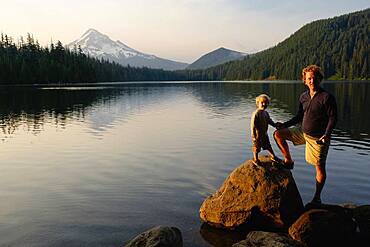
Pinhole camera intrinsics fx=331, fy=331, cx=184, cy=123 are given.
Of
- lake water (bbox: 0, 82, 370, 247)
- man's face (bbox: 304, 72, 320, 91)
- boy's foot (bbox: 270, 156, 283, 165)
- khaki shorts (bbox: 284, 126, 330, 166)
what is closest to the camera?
man's face (bbox: 304, 72, 320, 91)

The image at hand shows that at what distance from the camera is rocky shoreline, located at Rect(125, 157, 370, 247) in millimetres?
8555

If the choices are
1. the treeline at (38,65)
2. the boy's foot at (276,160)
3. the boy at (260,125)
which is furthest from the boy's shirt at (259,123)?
the treeline at (38,65)

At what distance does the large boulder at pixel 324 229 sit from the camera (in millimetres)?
8453

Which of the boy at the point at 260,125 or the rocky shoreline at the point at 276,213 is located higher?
the boy at the point at 260,125

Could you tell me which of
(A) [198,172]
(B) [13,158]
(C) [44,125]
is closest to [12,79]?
(C) [44,125]

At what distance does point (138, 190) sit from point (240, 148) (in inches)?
376

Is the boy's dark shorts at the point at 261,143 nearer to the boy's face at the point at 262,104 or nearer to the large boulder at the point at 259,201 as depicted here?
the large boulder at the point at 259,201

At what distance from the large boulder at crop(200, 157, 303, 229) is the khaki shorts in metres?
0.87

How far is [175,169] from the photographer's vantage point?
16.2 meters

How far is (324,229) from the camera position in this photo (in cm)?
854

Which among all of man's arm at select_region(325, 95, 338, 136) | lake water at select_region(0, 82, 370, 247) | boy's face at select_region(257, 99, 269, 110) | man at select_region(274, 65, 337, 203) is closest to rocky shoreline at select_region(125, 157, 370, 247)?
lake water at select_region(0, 82, 370, 247)

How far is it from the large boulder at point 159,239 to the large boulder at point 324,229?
317cm

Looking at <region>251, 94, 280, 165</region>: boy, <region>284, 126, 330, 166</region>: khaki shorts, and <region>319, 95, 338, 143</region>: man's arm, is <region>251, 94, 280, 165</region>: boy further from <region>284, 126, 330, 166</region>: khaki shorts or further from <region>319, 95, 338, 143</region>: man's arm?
<region>319, 95, 338, 143</region>: man's arm

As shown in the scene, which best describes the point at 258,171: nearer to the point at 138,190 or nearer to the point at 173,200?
the point at 173,200
